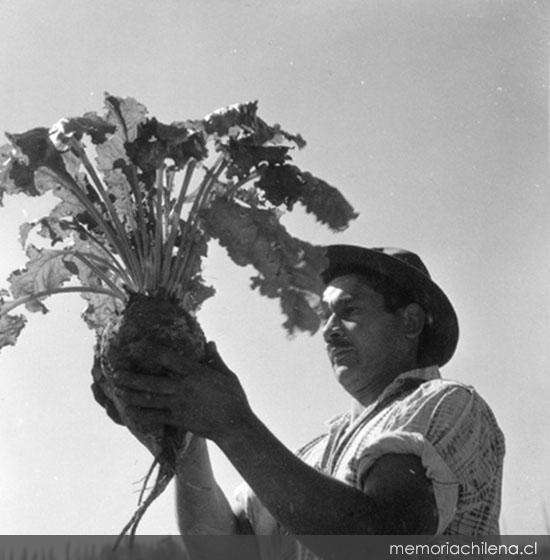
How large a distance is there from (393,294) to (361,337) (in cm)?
27

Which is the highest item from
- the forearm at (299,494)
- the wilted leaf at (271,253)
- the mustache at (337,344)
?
the wilted leaf at (271,253)

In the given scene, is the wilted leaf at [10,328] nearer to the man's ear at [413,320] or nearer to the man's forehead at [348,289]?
the man's forehead at [348,289]

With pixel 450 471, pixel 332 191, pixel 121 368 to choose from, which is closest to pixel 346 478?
pixel 450 471

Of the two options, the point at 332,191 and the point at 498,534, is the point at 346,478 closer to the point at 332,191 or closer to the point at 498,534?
the point at 498,534

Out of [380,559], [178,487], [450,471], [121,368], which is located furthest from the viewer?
[178,487]

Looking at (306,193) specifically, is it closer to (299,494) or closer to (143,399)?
(143,399)

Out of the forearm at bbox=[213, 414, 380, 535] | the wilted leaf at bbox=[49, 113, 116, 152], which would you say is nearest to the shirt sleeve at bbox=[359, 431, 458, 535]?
the forearm at bbox=[213, 414, 380, 535]

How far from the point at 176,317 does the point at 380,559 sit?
1233 mm

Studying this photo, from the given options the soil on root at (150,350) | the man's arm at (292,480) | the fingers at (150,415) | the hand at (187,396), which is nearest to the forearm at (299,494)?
the man's arm at (292,480)

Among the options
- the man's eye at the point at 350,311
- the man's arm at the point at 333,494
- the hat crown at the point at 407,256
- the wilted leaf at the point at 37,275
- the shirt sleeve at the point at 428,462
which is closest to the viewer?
the man's arm at the point at 333,494

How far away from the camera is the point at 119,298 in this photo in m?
3.62

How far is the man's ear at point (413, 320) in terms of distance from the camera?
140 inches

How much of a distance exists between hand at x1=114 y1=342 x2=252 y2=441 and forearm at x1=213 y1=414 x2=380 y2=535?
118mm

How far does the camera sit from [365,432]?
3.01 meters
